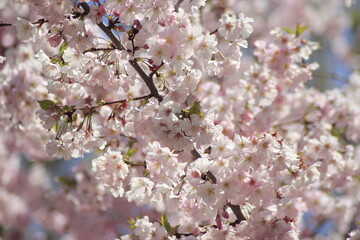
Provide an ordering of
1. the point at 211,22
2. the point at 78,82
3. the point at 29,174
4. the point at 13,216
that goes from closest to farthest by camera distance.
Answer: the point at 78,82 → the point at 211,22 → the point at 13,216 → the point at 29,174

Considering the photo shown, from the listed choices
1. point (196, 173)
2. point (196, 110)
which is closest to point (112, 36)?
point (196, 110)

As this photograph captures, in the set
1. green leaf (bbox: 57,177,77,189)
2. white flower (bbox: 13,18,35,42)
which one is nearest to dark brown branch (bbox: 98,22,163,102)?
white flower (bbox: 13,18,35,42)

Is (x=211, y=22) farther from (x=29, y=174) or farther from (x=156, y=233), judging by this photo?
(x=29, y=174)

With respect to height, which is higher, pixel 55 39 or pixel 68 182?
pixel 68 182

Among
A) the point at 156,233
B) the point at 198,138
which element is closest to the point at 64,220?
the point at 156,233

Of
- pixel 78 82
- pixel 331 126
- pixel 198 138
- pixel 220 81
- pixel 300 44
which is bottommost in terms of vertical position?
pixel 198 138

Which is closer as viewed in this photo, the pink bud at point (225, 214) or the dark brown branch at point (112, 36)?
the dark brown branch at point (112, 36)

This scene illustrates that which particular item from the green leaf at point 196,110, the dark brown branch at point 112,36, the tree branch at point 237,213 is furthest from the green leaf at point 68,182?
the green leaf at point 196,110

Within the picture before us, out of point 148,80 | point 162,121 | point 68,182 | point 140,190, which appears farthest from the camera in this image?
point 68,182

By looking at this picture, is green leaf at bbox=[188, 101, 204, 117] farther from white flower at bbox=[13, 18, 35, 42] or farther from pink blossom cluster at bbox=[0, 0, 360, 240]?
white flower at bbox=[13, 18, 35, 42]

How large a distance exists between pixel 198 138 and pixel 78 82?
30.4 inches

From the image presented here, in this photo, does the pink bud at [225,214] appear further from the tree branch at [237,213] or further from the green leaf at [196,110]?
the green leaf at [196,110]

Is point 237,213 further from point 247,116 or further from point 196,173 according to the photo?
point 247,116

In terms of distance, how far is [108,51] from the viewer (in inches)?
101
